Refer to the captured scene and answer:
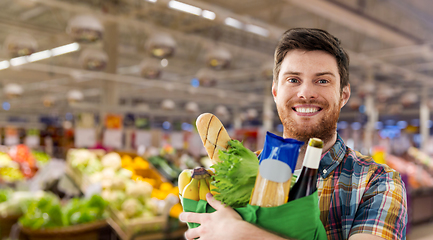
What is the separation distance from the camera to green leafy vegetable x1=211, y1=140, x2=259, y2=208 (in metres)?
0.82

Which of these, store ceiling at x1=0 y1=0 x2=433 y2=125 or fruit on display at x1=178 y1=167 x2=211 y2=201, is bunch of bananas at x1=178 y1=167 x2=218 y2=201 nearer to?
fruit on display at x1=178 y1=167 x2=211 y2=201

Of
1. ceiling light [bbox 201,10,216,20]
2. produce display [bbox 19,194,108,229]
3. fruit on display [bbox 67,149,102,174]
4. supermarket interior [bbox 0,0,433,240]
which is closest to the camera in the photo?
produce display [bbox 19,194,108,229]

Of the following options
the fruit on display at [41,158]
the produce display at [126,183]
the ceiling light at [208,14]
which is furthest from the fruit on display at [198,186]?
the fruit on display at [41,158]

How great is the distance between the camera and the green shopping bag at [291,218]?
0.76m

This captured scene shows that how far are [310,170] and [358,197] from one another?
1.02 ft

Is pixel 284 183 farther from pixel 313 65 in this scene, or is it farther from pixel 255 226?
pixel 313 65

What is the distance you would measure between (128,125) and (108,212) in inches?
137

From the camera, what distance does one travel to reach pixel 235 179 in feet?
2.68

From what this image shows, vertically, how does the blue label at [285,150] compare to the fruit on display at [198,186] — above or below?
above

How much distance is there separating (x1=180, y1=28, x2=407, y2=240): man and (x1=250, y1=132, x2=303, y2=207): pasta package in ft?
0.59

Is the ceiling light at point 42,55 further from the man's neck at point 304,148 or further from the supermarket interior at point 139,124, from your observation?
the man's neck at point 304,148

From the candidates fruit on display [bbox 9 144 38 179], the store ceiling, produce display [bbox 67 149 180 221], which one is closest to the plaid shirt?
produce display [bbox 67 149 180 221]

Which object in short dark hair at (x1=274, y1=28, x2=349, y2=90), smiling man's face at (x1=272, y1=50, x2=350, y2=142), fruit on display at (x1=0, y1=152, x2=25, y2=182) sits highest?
short dark hair at (x1=274, y1=28, x2=349, y2=90)

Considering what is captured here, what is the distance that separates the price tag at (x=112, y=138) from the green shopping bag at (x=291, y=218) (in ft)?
18.3
